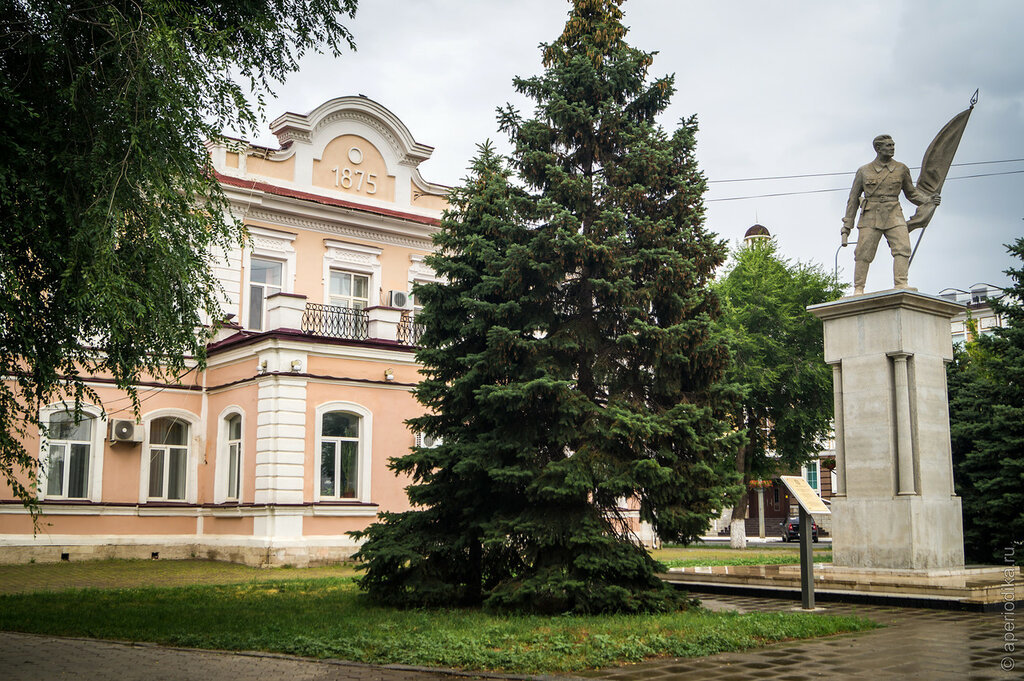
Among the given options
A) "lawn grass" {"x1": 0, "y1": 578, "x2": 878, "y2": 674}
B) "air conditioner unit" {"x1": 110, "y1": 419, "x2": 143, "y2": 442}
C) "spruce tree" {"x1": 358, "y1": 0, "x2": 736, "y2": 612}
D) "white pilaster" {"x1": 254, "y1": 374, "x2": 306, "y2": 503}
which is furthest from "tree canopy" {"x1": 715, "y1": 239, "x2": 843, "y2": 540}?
"lawn grass" {"x1": 0, "y1": 578, "x2": 878, "y2": 674}

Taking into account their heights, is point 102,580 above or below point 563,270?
below

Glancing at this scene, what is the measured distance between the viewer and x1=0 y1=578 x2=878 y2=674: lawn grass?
830 centimetres

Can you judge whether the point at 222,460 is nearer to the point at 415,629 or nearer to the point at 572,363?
the point at 572,363

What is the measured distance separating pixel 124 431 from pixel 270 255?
699 cm

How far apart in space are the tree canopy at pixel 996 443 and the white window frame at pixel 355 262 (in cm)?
1658

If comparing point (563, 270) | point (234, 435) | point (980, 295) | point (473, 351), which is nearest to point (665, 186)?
point (563, 270)

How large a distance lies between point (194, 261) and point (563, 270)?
16.4 ft

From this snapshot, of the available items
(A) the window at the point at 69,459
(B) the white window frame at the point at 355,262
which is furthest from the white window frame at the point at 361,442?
(B) the white window frame at the point at 355,262

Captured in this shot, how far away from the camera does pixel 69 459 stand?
22.7m

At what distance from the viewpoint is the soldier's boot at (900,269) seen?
1508cm

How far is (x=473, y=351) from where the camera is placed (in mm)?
12602

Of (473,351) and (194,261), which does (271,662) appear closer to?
(194,261)

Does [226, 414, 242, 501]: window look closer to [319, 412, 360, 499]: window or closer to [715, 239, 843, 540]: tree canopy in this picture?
[319, 412, 360, 499]: window

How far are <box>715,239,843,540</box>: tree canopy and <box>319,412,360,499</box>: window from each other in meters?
15.4
